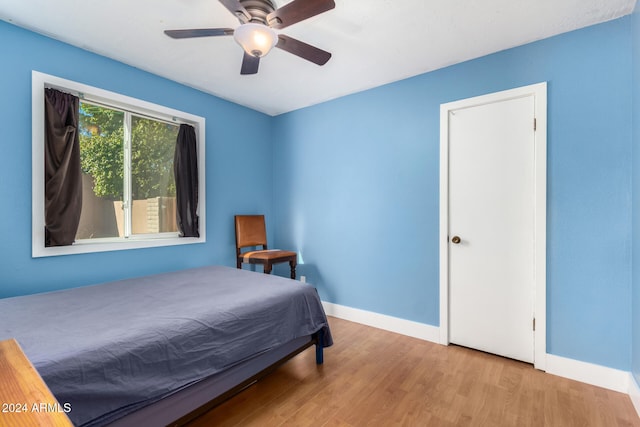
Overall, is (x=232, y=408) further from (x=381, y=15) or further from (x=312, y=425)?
(x=381, y=15)

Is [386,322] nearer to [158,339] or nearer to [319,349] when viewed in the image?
[319,349]

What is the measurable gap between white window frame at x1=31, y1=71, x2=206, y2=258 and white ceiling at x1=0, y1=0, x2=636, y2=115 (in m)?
0.35

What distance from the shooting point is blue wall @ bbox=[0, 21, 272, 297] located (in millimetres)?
2062

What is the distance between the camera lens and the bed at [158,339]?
3.81ft

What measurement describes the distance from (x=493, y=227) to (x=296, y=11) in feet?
7.23

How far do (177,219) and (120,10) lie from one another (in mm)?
1844

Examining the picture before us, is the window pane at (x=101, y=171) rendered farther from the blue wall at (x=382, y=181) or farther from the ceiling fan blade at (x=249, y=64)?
the ceiling fan blade at (x=249, y=64)

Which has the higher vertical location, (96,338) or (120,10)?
(120,10)

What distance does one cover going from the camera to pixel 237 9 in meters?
1.58

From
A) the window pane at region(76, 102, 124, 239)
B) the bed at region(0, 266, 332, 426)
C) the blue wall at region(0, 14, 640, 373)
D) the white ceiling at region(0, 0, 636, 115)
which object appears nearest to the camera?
the bed at region(0, 266, 332, 426)

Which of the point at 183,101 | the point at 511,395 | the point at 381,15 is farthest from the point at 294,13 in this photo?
the point at 511,395

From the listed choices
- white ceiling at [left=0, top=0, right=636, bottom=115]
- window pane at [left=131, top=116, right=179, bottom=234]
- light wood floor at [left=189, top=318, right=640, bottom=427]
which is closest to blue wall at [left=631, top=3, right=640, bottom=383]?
white ceiling at [left=0, top=0, right=636, bottom=115]

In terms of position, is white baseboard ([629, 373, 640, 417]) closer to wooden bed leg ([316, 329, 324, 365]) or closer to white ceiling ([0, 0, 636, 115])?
wooden bed leg ([316, 329, 324, 365])

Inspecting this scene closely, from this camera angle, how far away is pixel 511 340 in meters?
2.35
